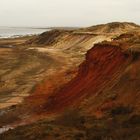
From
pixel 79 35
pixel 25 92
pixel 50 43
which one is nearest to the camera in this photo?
pixel 25 92

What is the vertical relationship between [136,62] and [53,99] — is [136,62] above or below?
above

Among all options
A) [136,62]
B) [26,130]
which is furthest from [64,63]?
[26,130]

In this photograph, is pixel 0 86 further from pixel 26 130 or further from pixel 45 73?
pixel 26 130

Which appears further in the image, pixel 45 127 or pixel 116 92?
pixel 116 92

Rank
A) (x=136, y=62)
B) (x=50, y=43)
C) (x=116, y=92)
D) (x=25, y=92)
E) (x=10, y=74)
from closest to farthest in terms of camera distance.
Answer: (x=116, y=92), (x=136, y=62), (x=25, y=92), (x=10, y=74), (x=50, y=43)

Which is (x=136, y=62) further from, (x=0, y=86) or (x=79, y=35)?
(x=79, y=35)

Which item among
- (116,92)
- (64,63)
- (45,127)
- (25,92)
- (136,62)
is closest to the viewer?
Answer: (45,127)

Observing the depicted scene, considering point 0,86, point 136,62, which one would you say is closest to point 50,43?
point 0,86
